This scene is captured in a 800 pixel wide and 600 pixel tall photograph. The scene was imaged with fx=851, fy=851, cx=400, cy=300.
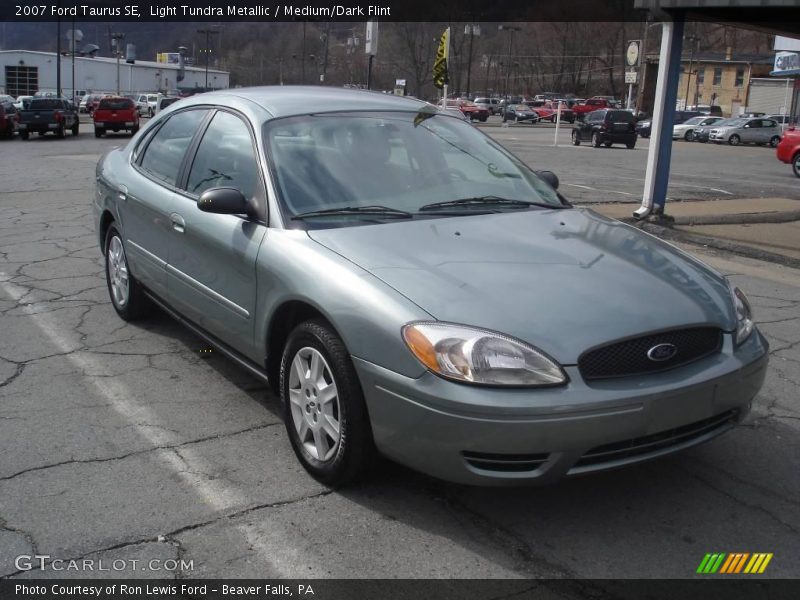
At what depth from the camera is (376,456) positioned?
3355 mm

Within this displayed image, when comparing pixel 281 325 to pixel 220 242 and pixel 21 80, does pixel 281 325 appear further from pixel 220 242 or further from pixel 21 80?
pixel 21 80

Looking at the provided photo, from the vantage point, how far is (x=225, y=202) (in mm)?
3939

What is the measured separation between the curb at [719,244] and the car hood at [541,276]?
470 cm

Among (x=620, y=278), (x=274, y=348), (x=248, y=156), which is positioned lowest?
(x=274, y=348)

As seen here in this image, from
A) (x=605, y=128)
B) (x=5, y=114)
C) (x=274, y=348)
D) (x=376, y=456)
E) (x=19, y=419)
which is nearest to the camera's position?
(x=376, y=456)

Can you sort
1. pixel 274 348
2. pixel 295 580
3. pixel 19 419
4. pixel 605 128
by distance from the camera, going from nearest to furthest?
pixel 295 580
pixel 274 348
pixel 19 419
pixel 605 128

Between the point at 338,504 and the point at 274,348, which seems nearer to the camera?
the point at 338,504

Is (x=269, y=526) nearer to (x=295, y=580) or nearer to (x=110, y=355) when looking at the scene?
(x=295, y=580)

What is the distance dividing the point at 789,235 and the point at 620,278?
7.84 metres

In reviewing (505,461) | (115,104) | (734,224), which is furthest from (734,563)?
(115,104)

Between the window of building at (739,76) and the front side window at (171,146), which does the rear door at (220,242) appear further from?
the window of building at (739,76)

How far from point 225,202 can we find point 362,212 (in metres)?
0.64

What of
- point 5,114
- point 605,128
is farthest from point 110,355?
point 605,128

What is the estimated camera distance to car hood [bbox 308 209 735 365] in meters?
Answer: 3.07
